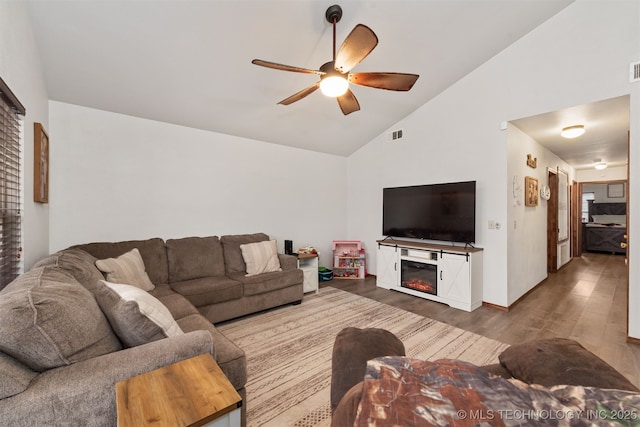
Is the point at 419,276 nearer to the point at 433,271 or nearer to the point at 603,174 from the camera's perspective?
the point at 433,271

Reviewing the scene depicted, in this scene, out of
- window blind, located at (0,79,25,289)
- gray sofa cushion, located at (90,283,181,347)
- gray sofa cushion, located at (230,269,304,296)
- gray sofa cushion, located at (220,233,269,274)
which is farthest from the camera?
gray sofa cushion, located at (220,233,269,274)

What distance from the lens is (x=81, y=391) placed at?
3.00 feet

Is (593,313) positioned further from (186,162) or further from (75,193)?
(75,193)

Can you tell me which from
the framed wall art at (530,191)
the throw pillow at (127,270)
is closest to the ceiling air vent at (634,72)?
the framed wall art at (530,191)

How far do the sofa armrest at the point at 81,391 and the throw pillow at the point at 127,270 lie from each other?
1527 millimetres

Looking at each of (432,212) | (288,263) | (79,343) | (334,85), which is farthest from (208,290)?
(432,212)

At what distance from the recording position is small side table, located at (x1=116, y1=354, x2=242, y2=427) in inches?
30.8

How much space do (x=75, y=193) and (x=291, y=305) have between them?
2.80 m

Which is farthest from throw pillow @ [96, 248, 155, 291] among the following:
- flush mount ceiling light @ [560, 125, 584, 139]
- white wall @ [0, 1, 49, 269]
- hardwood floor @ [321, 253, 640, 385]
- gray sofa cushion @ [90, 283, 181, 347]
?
flush mount ceiling light @ [560, 125, 584, 139]

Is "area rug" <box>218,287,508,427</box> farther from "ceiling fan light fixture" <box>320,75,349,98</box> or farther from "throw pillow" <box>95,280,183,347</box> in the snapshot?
"ceiling fan light fixture" <box>320,75,349,98</box>

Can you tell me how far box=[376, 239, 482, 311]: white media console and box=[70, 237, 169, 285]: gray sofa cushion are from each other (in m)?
3.13

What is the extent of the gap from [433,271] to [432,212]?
0.85 metres

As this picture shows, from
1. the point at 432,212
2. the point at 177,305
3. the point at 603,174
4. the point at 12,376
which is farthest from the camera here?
the point at 603,174

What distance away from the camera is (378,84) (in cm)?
228
